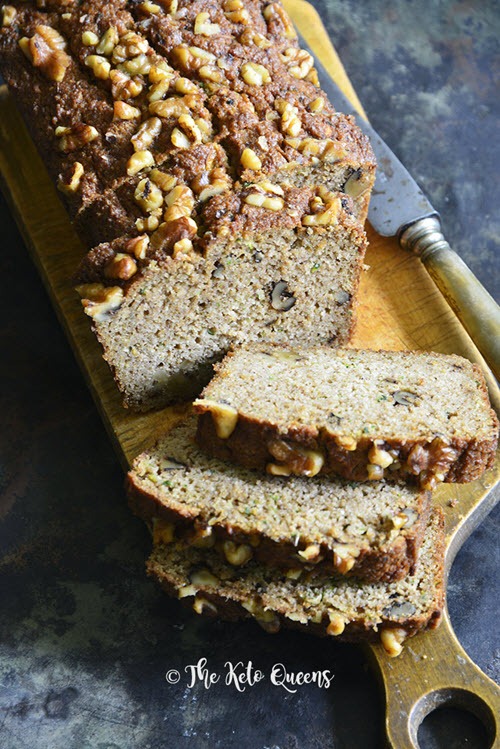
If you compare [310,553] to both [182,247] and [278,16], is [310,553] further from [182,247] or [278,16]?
[278,16]

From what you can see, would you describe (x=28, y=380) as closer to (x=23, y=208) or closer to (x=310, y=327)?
(x=23, y=208)

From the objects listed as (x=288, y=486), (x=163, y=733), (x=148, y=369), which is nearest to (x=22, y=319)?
(x=148, y=369)

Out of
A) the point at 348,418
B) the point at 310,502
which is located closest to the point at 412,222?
the point at 348,418

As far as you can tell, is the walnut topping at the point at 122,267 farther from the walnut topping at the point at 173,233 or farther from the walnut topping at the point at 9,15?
the walnut topping at the point at 9,15

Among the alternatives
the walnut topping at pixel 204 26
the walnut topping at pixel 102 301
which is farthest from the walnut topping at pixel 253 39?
the walnut topping at pixel 102 301

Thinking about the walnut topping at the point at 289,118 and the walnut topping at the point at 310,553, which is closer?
the walnut topping at the point at 310,553
